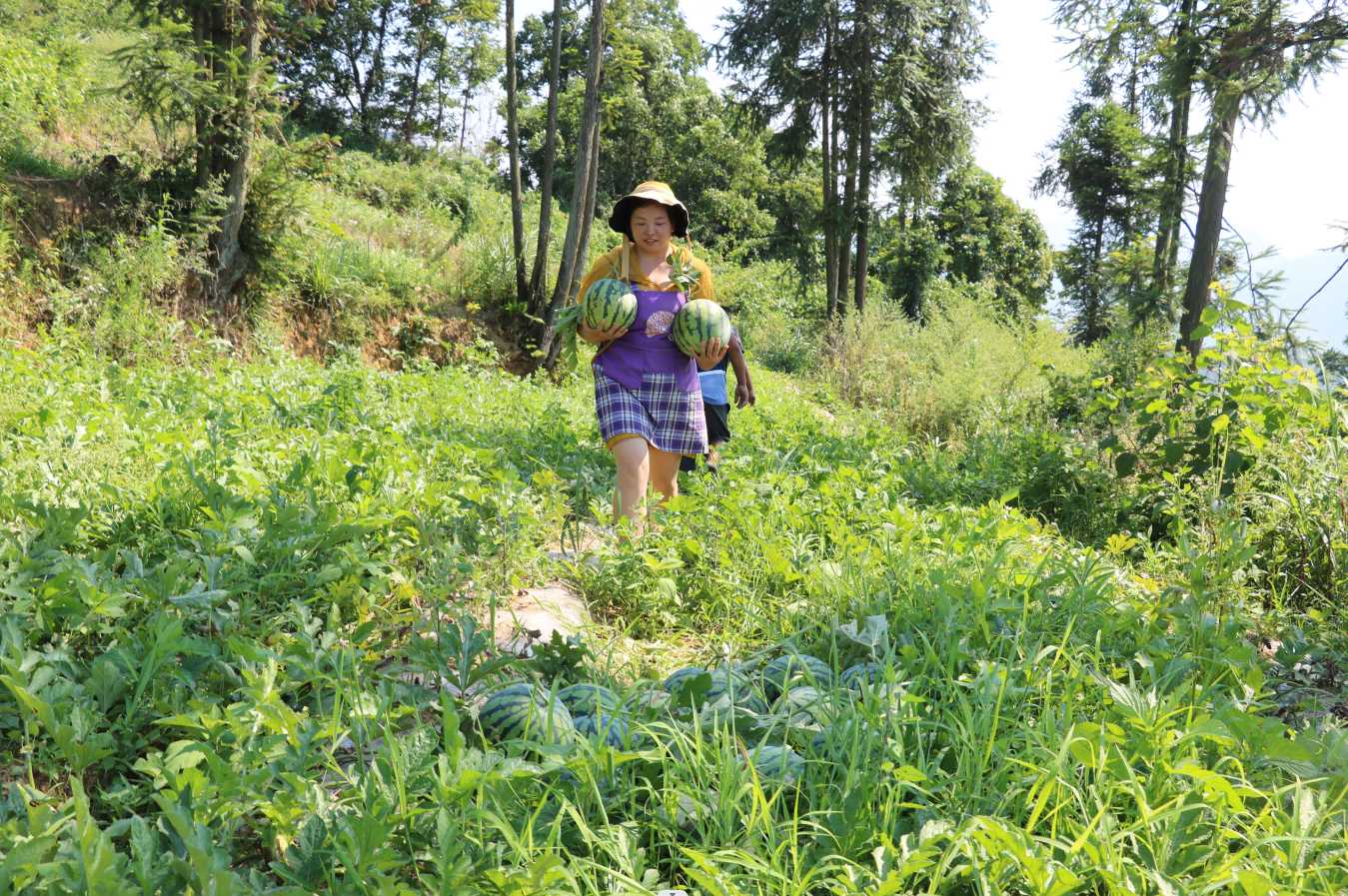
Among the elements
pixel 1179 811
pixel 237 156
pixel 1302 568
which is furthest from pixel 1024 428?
pixel 237 156

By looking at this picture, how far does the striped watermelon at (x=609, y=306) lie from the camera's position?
4.11 meters

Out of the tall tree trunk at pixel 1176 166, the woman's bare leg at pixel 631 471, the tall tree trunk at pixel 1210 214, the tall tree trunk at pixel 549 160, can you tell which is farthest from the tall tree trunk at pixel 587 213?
the woman's bare leg at pixel 631 471

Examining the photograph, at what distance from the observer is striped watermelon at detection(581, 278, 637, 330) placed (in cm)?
411

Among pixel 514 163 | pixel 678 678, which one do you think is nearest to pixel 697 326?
pixel 678 678

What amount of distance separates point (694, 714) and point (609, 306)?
259 cm

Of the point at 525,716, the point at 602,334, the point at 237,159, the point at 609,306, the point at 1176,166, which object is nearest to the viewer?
the point at 525,716

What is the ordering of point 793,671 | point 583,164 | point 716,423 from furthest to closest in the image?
point 583,164 < point 716,423 < point 793,671

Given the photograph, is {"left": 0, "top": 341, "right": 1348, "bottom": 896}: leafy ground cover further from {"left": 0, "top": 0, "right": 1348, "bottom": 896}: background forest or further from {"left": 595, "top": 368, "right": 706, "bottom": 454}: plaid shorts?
{"left": 595, "top": 368, "right": 706, "bottom": 454}: plaid shorts

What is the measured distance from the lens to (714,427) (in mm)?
5609

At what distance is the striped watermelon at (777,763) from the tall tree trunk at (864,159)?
15.7 metres

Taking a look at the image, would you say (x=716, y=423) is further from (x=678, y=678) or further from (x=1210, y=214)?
(x=1210, y=214)

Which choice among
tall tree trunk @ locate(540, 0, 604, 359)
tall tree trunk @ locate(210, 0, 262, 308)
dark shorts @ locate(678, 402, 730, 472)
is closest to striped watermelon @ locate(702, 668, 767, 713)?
dark shorts @ locate(678, 402, 730, 472)

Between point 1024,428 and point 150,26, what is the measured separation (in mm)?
10517

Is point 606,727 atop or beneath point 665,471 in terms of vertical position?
beneath
